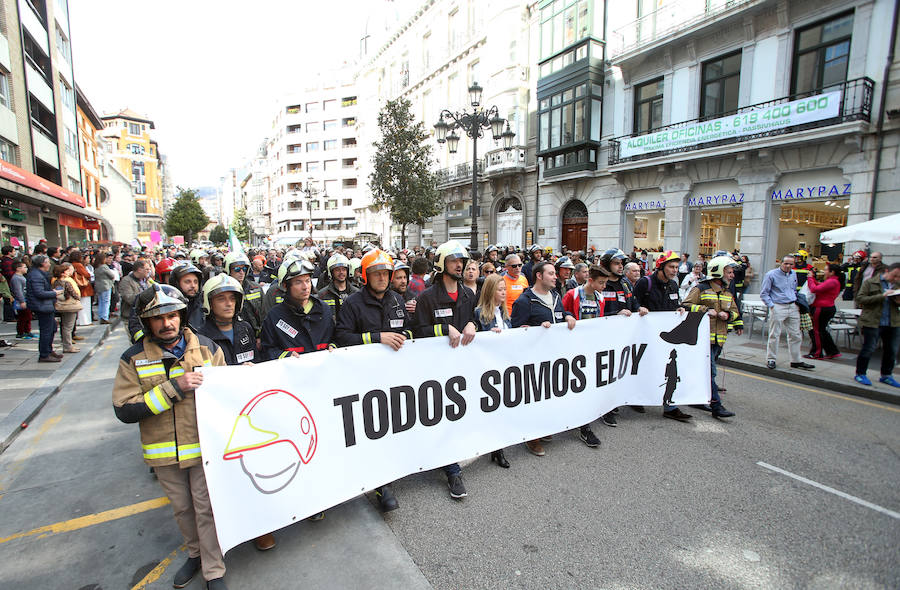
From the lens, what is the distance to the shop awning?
24.7ft

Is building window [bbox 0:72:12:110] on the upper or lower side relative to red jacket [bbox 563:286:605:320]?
upper

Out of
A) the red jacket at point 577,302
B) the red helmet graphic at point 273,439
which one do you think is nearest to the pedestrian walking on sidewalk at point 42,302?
the red helmet graphic at point 273,439

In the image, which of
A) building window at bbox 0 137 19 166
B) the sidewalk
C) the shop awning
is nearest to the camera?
the sidewalk

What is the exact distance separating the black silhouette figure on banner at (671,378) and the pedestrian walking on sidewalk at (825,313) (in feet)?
16.4

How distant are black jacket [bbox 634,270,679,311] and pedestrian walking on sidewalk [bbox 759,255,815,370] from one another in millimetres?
3242

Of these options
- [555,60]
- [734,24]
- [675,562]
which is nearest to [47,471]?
[675,562]

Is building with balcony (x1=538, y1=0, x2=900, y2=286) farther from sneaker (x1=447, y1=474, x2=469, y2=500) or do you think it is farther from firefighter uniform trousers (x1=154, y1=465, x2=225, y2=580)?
firefighter uniform trousers (x1=154, y1=465, x2=225, y2=580)

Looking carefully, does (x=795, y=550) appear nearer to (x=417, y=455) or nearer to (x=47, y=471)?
(x=417, y=455)

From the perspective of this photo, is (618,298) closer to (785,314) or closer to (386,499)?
(386,499)

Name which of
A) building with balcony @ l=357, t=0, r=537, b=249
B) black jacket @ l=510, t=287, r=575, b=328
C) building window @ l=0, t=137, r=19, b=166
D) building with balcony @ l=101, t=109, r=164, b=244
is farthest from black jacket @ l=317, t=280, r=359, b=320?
building with balcony @ l=101, t=109, r=164, b=244

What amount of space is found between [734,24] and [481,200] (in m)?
15.1

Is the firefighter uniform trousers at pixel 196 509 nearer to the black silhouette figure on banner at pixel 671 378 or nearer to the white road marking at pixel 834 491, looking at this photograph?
the white road marking at pixel 834 491

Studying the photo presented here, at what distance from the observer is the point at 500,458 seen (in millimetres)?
4156

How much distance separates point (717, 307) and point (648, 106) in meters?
15.7
